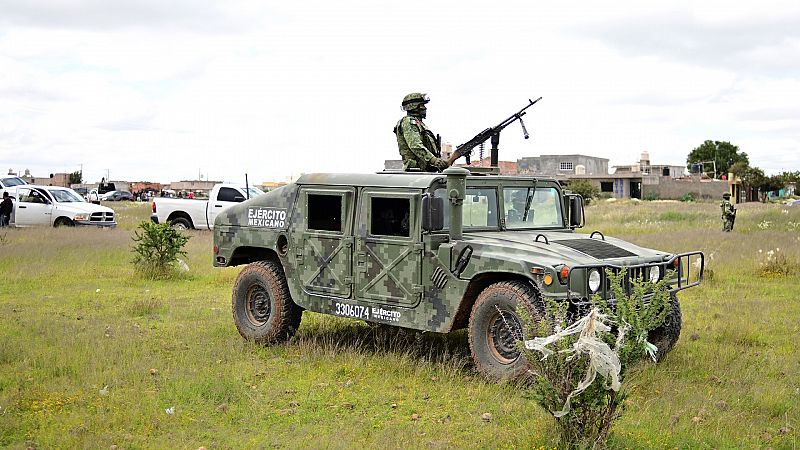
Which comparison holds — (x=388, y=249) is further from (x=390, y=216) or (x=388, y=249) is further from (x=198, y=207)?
(x=198, y=207)

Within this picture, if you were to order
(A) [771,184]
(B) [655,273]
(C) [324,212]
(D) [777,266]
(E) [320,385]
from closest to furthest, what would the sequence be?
(E) [320,385] < (B) [655,273] < (C) [324,212] < (D) [777,266] < (A) [771,184]

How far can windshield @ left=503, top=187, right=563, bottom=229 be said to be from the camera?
8.76 m

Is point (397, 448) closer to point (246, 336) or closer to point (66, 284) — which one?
point (246, 336)

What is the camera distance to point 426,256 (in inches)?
315

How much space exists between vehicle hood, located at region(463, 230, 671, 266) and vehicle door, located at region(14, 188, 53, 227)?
757 inches

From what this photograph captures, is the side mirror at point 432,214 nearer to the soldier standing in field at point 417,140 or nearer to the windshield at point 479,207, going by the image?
the windshield at point 479,207

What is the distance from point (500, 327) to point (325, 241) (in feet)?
7.36

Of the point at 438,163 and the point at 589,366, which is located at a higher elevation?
the point at 438,163

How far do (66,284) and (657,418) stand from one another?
1066 centimetres

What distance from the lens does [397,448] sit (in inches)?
235

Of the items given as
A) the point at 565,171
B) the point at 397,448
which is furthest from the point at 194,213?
the point at 565,171

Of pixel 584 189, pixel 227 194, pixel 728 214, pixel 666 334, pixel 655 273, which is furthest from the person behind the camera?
pixel 584 189

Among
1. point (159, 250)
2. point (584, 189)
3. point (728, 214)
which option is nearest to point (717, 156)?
point (584, 189)

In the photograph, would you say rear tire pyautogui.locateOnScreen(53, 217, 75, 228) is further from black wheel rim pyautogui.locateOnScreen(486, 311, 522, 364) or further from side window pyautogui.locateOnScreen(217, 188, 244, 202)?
black wheel rim pyautogui.locateOnScreen(486, 311, 522, 364)
